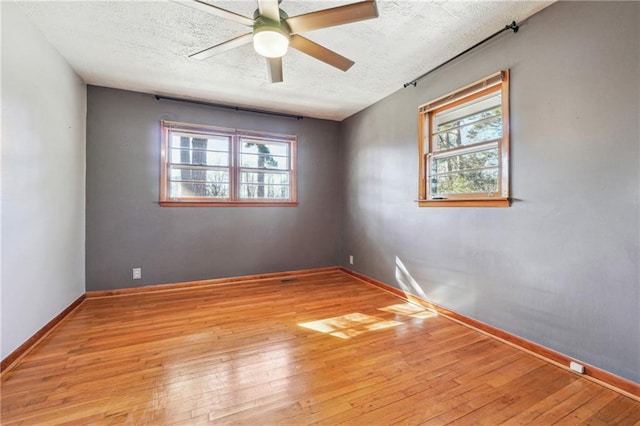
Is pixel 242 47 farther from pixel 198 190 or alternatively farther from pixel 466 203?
pixel 466 203

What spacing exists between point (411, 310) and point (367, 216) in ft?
4.99

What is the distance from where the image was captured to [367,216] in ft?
13.5

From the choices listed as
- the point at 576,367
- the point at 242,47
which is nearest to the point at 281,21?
the point at 242,47

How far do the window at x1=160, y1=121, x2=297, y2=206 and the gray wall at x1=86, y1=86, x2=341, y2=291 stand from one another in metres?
0.11

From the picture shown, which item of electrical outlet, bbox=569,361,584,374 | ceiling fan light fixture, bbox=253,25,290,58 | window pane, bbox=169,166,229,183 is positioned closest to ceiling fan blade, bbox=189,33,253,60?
ceiling fan light fixture, bbox=253,25,290,58

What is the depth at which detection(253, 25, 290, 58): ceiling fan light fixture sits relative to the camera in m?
1.77

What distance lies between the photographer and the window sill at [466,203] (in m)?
2.32

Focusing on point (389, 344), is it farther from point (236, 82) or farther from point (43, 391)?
point (236, 82)

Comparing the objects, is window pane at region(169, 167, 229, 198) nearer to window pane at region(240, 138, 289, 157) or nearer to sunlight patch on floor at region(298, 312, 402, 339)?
window pane at region(240, 138, 289, 157)

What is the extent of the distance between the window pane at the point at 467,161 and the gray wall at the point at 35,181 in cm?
362

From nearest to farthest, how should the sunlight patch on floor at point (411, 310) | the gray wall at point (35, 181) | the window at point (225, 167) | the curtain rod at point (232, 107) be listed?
the gray wall at point (35, 181)
the sunlight patch on floor at point (411, 310)
the curtain rod at point (232, 107)
the window at point (225, 167)

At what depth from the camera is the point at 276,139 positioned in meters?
4.33

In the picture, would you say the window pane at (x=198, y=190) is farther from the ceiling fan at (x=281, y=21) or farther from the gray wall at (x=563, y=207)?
the gray wall at (x=563, y=207)

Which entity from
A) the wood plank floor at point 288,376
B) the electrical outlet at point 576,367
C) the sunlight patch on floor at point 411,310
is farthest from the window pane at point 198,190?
the electrical outlet at point 576,367
